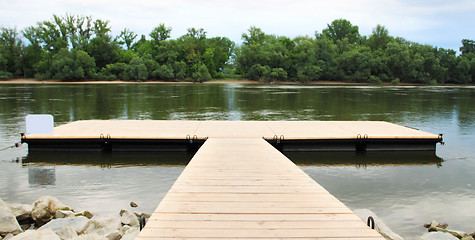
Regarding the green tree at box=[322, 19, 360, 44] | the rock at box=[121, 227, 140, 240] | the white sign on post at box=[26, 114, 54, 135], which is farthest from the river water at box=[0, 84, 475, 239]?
the green tree at box=[322, 19, 360, 44]

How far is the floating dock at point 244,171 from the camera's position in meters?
3.74

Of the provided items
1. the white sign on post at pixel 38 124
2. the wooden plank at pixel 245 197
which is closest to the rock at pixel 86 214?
the wooden plank at pixel 245 197

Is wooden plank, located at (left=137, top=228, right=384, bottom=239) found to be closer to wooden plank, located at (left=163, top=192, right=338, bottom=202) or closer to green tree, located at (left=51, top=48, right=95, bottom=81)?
wooden plank, located at (left=163, top=192, right=338, bottom=202)

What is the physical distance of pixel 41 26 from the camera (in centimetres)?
7788

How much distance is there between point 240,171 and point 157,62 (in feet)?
240

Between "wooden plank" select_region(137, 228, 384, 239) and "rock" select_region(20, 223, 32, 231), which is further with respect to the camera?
"rock" select_region(20, 223, 32, 231)

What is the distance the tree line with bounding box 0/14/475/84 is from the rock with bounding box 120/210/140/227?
67756 mm

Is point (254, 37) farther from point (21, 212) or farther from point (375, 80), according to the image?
point (21, 212)

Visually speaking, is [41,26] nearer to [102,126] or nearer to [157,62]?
[157,62]

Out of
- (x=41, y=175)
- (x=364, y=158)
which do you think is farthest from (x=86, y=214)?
(x=364, y=158)

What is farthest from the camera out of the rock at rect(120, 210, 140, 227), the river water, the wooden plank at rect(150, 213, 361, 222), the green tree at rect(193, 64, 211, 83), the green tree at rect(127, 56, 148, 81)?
the green tree at rect(193, 64, 211, 83)

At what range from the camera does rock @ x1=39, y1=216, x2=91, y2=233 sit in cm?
546

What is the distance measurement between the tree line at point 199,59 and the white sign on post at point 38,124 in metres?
62.5

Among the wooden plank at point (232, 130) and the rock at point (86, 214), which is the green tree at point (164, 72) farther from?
the rock at point (86, 214)
